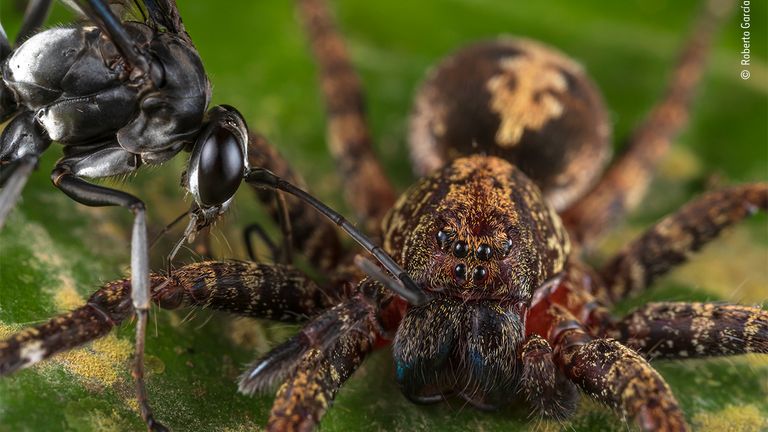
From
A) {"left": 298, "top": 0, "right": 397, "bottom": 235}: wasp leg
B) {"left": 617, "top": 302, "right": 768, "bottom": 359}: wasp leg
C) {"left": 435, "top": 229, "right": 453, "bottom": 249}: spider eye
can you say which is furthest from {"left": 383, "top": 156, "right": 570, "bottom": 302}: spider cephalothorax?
{"left": 298, "top": 0, "right": 397, "bottom": 235}: wasp leg

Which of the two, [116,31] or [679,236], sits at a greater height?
[116,31]

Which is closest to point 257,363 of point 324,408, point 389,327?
point 324,408

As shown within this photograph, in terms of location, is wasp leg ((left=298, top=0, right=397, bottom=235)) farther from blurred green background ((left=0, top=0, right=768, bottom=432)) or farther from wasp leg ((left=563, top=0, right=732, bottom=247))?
wasp leg ((left=563, top=0, right=732, bottom=247))

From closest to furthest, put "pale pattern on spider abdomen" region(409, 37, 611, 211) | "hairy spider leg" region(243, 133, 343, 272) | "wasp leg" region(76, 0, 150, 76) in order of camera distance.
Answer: "wasp leg" region(76, 0, 150, 76) → "hairy spider leg" region(243, 133, 343, 272) → "pale pattern on spider abdomen" region(409, 37, 611, 211)

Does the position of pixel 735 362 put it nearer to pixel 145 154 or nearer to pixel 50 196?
pixel 145 154

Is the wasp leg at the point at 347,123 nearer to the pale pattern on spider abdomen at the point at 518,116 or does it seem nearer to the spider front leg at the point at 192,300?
the pale pattern on spider abdomen at the point at 518,116

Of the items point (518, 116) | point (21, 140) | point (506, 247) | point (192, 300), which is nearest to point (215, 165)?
point (192, 300)

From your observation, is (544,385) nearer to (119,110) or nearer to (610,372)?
(610,372)
